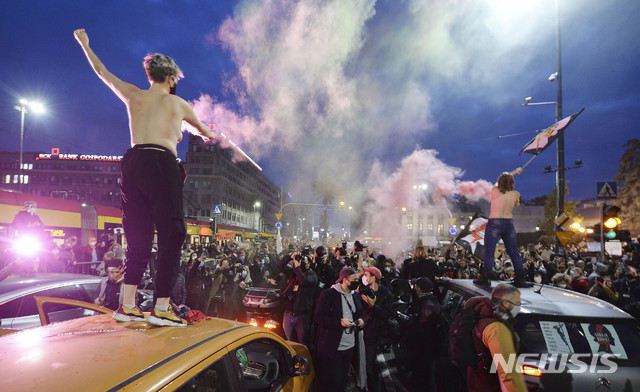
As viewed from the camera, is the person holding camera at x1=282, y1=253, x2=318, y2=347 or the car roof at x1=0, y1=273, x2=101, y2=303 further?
the person holding camera at x1=282, y1=253, x2=318, y2=347

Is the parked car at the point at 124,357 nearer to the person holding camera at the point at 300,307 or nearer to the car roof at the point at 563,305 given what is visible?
the car roof at the point at 563,305

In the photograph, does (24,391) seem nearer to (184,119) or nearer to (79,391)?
(79,391)

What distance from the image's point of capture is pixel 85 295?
4926 mm

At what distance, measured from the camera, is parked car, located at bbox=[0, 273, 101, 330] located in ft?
12.7

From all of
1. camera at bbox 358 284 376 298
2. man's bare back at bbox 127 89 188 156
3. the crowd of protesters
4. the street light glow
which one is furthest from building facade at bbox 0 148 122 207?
man's bare back at bbox 127 89 188 156

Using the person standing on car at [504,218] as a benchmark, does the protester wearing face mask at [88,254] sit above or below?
below

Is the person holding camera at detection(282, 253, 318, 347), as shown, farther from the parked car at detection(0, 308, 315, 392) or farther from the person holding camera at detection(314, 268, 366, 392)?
the parked car at detection(0, 308, 315, 392)

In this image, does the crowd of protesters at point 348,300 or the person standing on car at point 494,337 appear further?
the crowd of protesters at point 348,300

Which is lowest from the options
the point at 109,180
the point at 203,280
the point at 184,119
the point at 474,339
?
the point at 203,280

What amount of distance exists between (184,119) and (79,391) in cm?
197

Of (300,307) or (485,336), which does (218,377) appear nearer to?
(485,336)

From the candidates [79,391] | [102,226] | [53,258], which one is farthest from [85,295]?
[102,226]

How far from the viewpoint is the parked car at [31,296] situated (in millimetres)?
3861

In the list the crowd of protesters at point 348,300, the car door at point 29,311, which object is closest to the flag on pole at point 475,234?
the crowd of protesters at point 348,300
